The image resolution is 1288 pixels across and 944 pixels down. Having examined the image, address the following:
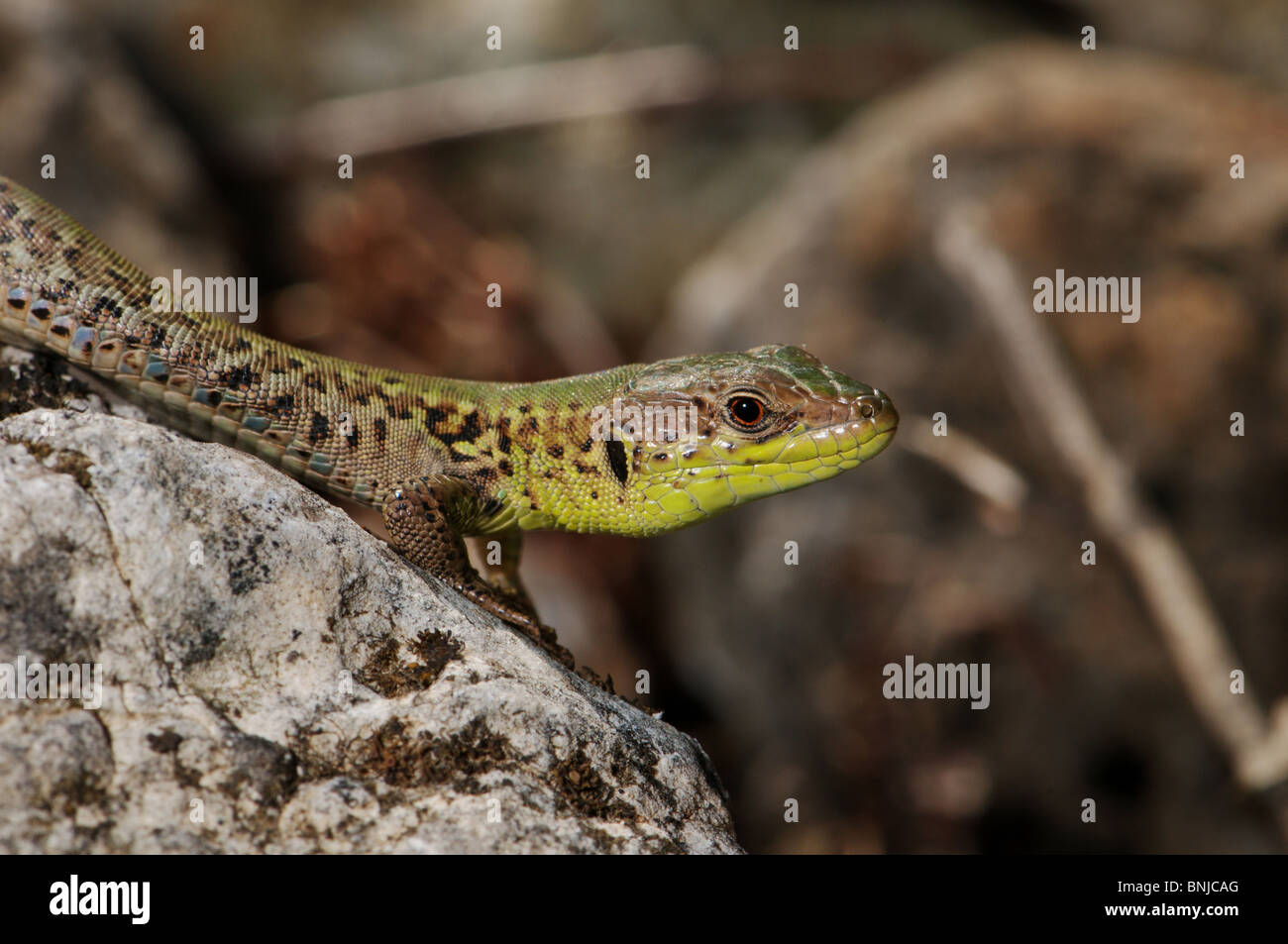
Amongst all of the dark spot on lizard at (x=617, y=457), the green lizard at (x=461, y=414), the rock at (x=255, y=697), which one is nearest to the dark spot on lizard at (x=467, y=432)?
the green lizard at (x=461, y=414)

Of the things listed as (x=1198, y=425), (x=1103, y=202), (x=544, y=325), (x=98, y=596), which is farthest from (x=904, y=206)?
(x=98, y=596)

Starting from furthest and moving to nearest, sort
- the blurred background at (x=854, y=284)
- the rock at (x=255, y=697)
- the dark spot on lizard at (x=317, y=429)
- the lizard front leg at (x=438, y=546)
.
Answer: the blurred background at (x=854, y=284) < the dark spot on lizard at (x=317, y=429) < the lizard front leg at (x=438, y=546) < the rock at (x=255, y=697)

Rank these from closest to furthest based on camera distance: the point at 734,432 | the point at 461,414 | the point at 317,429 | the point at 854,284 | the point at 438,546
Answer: the point at 438,546, the point at 317,429, the point at 734,432, the point at 461,414, the point at 854,284

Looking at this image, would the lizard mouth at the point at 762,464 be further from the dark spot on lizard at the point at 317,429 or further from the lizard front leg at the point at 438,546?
the dark spot on lizard at the point at 317,429

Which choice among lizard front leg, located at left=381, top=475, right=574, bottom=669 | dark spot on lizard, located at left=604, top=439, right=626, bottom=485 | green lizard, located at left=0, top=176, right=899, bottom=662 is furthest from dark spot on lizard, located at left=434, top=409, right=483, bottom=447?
dark spot on lizard, located at left=604, top=439, right=626, bottom=485

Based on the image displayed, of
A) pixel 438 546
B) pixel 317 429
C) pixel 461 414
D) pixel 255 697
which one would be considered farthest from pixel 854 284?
pixel 255 697

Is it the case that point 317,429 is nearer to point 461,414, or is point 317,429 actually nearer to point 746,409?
point 461,414

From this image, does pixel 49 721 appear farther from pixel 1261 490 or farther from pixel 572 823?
pixel 1261 490
